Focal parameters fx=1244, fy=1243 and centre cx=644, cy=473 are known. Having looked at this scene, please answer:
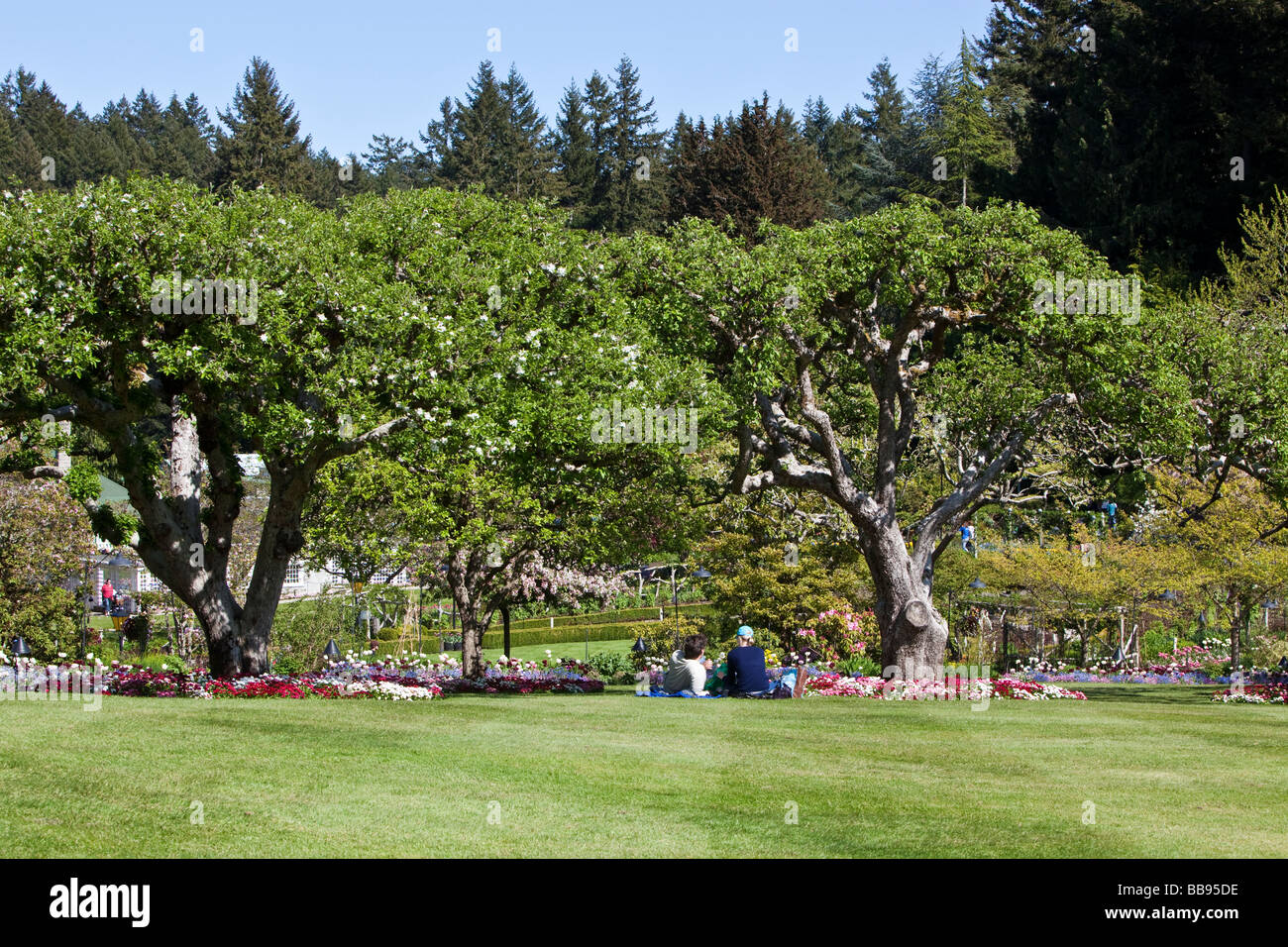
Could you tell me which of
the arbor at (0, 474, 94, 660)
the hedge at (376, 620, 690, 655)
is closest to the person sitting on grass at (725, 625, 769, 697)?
the arbor at (0, 474, 94, 660)

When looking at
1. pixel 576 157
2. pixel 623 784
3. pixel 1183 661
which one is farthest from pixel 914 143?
pixel 623 784

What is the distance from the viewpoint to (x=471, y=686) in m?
20.9

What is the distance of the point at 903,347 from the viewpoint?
20.7 metres

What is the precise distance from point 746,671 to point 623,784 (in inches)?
283

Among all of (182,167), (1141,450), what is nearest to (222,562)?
(1141,450)

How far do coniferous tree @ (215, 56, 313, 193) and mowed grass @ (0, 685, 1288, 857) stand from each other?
5428cm

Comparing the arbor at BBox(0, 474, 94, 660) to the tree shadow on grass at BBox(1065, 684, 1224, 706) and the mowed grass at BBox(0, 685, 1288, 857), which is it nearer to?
the mowed grass at BBox(0, 685, 1288, 857)

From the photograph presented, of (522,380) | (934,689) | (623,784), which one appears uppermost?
(522,380)

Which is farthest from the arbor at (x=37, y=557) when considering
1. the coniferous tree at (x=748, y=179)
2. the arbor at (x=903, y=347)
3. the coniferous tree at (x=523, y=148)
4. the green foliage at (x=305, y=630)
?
the coniferous tree at (x=523, y=148)

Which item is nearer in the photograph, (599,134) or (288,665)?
(288,665)

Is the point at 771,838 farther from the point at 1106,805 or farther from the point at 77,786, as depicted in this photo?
the point at 77,786

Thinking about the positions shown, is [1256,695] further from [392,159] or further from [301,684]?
[392,159]

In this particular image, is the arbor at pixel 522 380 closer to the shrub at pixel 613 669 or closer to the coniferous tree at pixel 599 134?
the shrub at pixel 613 669

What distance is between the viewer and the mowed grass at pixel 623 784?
8016 millimetres
